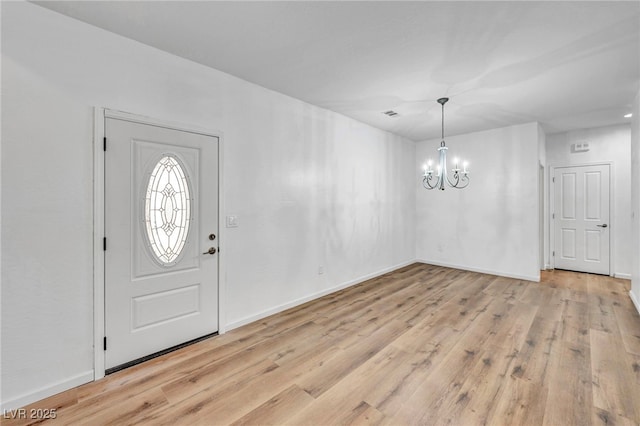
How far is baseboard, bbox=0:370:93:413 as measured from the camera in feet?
6.37

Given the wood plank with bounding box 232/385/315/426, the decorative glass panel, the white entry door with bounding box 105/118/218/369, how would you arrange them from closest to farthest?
the wood plank with bounding box 232/385/315/426 < the white entry door with bounding box 105/118/218/369 < the decorative glass panel

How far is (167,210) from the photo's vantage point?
2.71 metres

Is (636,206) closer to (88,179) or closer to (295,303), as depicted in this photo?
(295,303)

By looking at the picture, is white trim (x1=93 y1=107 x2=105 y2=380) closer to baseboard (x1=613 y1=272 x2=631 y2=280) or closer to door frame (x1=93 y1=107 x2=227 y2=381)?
door frame (x1=93 y1=107 x2=227 y2=381)

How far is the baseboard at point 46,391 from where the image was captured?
1.94 meters

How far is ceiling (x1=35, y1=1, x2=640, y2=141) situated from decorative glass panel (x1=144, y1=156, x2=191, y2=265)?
1.16 meters

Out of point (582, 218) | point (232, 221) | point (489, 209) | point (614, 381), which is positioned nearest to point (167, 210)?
point (232, 221)

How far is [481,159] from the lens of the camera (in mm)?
5691

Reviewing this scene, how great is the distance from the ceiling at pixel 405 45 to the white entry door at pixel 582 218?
6.91 ft

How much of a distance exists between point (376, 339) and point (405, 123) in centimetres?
378

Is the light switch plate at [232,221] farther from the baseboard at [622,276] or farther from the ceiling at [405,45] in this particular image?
the baseboard at [622,276]

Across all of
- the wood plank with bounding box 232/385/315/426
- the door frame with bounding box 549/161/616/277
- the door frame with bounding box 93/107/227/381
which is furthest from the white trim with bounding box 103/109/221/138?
the door frame with bounding box 549/161/616/277

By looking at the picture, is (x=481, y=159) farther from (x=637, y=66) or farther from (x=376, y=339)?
(x=376, y=339)

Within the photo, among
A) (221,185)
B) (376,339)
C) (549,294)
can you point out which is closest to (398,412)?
(376,339)
